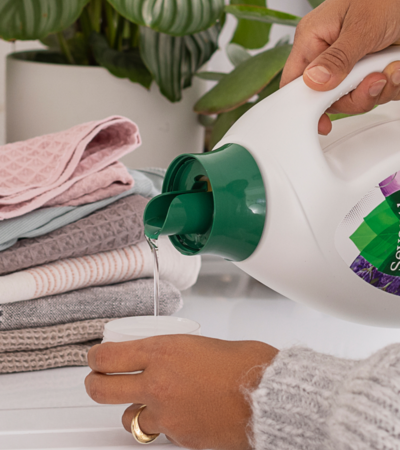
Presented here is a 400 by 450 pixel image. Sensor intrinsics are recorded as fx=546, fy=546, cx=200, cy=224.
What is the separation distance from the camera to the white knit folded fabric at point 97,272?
17.8 inches

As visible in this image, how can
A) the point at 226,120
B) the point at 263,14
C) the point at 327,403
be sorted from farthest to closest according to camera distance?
1. the point at 226,120
2. the point at 263,14
3. the point at 327,403

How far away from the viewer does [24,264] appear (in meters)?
0.47

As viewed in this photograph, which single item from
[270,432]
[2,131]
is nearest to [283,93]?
[270,432]

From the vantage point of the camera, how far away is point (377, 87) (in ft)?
1.37

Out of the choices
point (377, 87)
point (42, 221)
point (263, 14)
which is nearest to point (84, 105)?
point (263, 14)

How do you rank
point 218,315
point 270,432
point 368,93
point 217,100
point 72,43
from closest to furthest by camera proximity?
point 270,432 → point 368,93 → point 218,315 → point 217,100 → point 72,43

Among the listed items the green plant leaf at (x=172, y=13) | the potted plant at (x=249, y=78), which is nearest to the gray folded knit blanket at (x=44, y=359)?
the potted plant at (x=249, y=78)

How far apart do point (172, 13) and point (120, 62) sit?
0.14 m

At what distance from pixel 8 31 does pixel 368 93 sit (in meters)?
0.56

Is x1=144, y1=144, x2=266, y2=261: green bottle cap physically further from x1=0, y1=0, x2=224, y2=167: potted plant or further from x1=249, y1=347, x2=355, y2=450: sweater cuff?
x1=0, y1=0, x2=224, y2=167: potted plant

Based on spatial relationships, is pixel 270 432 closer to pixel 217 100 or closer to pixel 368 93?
pixel 368 93

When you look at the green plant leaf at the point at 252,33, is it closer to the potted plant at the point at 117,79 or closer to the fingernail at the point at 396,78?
the potted plant at the point at 117,79

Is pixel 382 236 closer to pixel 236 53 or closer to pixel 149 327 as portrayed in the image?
pixel 149 327

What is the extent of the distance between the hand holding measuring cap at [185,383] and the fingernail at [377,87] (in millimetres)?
212
